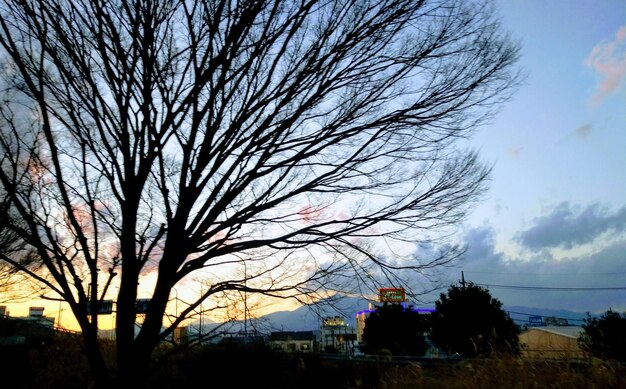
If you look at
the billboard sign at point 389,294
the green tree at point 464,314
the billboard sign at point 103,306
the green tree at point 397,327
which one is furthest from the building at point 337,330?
the green tree at point 464,314

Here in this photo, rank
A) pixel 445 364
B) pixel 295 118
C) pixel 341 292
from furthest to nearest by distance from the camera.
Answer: pixel 445 364 < pixel 341 292 < pixel 295 118

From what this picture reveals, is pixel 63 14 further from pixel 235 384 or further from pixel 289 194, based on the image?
pixel 235 384

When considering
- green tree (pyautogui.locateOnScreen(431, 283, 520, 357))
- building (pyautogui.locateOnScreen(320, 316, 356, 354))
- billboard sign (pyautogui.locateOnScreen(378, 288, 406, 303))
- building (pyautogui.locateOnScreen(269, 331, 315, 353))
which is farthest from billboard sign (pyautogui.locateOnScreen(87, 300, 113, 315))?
green tree (pyautogui.locateOnScreen(431, 283, 520, 357))

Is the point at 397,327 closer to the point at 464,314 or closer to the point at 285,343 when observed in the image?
the point at 464,314

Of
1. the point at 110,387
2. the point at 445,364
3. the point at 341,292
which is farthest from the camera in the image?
the point at 445,364

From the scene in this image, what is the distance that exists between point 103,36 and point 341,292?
3218 millimetres

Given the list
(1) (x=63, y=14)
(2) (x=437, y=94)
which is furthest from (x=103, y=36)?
(2) (x=437, y=94)

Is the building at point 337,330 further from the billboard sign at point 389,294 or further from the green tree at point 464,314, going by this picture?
the green tree at point 464,314

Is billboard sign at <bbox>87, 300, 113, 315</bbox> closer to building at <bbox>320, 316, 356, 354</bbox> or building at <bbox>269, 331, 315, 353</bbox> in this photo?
building at <bbox>269, 331, 315, 353</bbox>

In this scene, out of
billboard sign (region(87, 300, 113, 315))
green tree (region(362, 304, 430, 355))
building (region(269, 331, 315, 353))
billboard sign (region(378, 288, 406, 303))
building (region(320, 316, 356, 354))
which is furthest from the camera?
green tree (region(362, 304, 430, 355))

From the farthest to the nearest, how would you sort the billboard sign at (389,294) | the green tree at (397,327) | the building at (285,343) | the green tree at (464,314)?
1. the green tree at (397,327)
2. the green tree at (464,314)
3. the building at (285,343)
4. the billboard sign at (389,294)

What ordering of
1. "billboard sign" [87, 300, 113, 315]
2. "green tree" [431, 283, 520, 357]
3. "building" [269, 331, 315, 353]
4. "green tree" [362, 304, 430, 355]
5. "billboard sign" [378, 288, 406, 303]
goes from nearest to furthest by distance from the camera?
"billboard sign" [87, 300, 113, 315], "billboard sign" [378, 288, 406, 303], "building" [269, 331, 315, 353], "green tree" [431, 283, 520, 357], "green tree" [362, 304, 430, 355]

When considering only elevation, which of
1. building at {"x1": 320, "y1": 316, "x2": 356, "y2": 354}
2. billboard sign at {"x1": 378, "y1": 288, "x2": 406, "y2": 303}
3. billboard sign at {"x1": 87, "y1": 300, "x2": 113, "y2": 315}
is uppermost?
billboard sign at {"x1": 378, "y1": 288, "x2": 406, "y2": 303}

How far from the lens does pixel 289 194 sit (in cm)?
427
